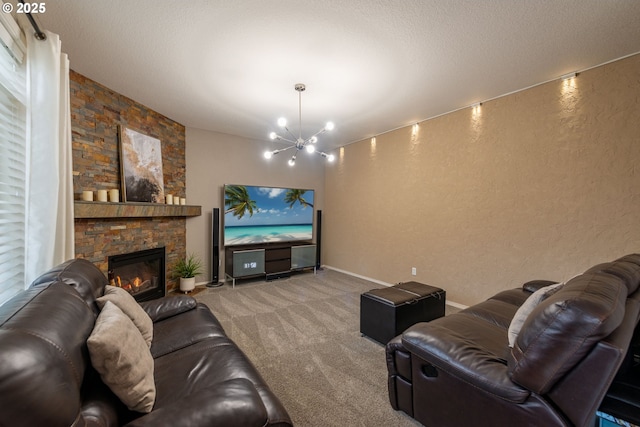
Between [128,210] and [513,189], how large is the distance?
178 inches

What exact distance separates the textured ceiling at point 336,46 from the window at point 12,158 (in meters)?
0.51

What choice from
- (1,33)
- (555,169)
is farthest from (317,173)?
(1,33)

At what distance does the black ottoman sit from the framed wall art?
310 centimetres

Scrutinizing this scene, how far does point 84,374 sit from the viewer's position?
979 millimetres

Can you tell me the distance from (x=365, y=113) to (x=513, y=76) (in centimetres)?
171

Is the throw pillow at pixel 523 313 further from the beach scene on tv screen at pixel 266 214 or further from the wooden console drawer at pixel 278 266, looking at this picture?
the beach scene on tv screen at pixel 266 214

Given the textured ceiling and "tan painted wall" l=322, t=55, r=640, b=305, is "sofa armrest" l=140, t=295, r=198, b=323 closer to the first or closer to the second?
the textured ceiling

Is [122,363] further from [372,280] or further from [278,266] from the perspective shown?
[372,280]

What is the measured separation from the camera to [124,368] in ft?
3.48

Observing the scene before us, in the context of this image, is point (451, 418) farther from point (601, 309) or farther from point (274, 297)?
point (274, 297)

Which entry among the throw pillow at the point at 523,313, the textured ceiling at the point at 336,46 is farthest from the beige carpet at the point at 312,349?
the textured ceiling at the point at 336,46

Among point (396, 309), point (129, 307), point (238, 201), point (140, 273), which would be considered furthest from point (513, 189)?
point (140, 273)

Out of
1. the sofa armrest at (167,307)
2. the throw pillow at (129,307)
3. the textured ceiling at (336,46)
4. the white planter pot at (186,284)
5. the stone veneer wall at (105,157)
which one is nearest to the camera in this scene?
the throw pillow at (129,307)

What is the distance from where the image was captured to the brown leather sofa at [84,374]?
68 centimetres
